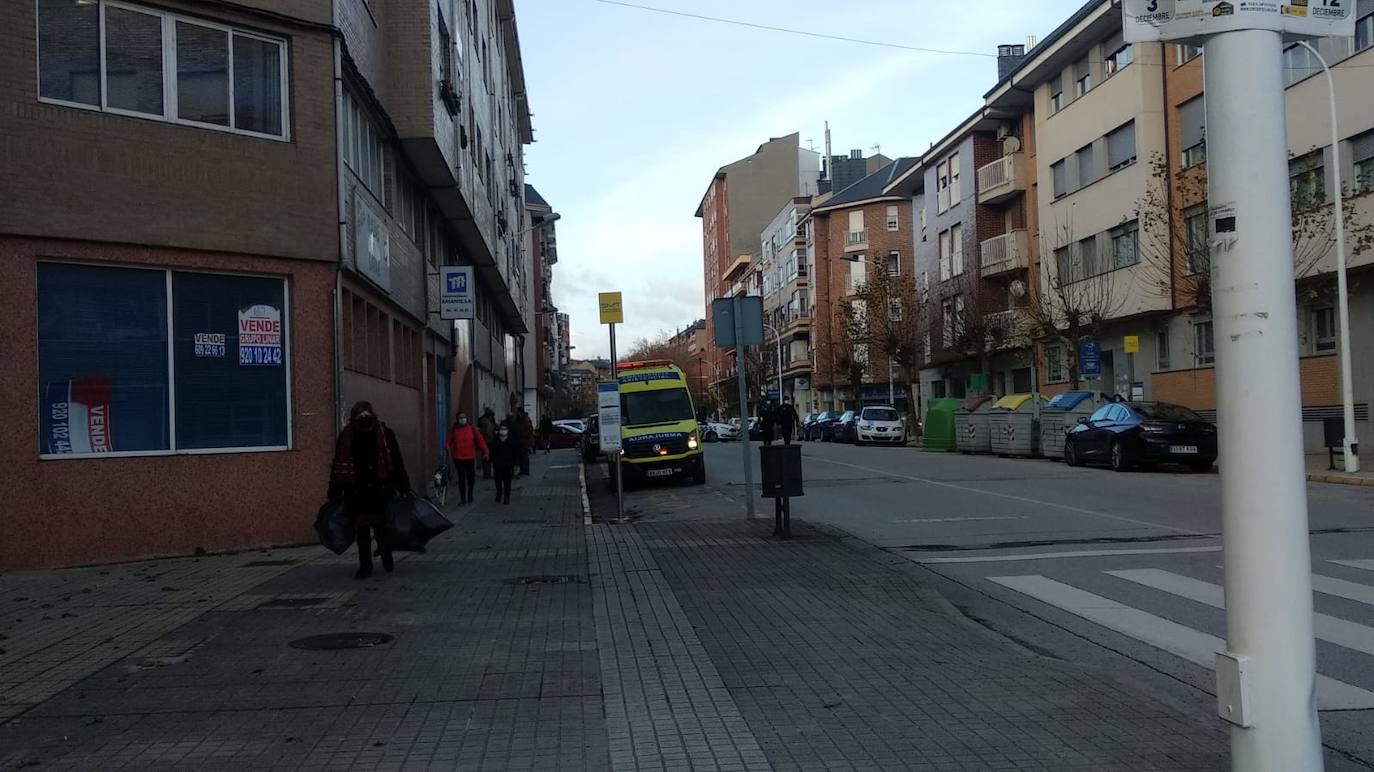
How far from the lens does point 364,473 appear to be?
1041 cm

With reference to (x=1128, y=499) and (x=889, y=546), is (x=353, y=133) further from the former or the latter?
(x=1128, y=499)

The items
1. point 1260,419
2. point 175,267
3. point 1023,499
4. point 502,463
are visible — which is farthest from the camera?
point 502,463

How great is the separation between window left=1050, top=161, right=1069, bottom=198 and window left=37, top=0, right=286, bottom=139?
2898cm

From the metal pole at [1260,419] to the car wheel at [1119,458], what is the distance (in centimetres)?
1995

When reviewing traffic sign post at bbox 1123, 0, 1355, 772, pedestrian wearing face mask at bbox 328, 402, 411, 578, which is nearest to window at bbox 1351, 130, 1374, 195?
pedestrian wearing face mask at bbox 328, 402, 411, 578

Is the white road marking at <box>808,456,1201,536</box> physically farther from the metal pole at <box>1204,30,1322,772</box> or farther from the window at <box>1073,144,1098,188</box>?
the window at <box>1073,144,1098,188</box>

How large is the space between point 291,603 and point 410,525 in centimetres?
142

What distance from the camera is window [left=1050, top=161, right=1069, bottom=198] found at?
37000mm

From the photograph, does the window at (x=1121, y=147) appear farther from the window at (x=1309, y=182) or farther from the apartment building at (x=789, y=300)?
the apartment building at (x=789, y=300)

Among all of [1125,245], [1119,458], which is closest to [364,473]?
[1119,458]

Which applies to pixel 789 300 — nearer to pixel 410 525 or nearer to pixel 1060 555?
pixel 1060 555

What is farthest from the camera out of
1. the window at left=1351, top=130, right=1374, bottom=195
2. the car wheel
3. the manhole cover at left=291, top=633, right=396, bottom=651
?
the window at left=1351, top=130, right=1374, bottom=195

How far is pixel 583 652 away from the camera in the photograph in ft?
23.6

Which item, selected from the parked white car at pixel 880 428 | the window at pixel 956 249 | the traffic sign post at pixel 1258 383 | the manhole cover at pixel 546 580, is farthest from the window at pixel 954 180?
the traffic sign post at pixel 1258 383
